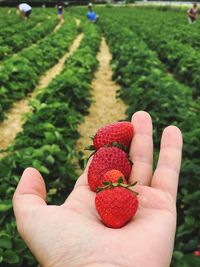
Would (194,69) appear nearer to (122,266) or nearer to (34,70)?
(34,70)

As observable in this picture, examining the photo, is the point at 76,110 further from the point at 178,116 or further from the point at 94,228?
the point at 94,228

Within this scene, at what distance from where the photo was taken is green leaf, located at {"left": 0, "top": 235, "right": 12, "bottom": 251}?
3232 millimetres

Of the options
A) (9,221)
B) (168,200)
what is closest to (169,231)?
(168,200)

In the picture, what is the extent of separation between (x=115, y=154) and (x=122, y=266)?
749 millimetres

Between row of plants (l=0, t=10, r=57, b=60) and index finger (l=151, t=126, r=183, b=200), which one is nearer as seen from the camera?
index finger (l=151, t=126, r=183, b=200)

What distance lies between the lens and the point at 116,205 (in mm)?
2104

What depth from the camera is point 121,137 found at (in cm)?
266

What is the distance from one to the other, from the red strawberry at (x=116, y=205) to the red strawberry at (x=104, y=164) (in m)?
0.22

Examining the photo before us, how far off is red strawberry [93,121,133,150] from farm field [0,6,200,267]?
1083 millimetres

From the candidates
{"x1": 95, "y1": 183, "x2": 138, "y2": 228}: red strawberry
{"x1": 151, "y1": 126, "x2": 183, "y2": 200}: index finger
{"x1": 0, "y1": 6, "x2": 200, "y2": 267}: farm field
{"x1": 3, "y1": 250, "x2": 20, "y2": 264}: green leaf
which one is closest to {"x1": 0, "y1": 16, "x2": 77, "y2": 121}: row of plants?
{"x1": 0, "y1": 6, "x2": 200, "y2": 267}: farm field

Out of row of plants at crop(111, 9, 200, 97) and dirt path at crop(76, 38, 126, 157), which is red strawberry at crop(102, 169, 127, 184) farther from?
row of plants at crop(111, 9, 200, 97)

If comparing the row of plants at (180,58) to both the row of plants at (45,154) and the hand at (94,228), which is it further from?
the hand at (94,228)

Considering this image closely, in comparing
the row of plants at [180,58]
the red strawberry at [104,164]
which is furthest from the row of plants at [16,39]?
the red strawberry at [104,164]

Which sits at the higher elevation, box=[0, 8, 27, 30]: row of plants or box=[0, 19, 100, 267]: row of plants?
box=[0, 19, 100, 267]: row of plants
